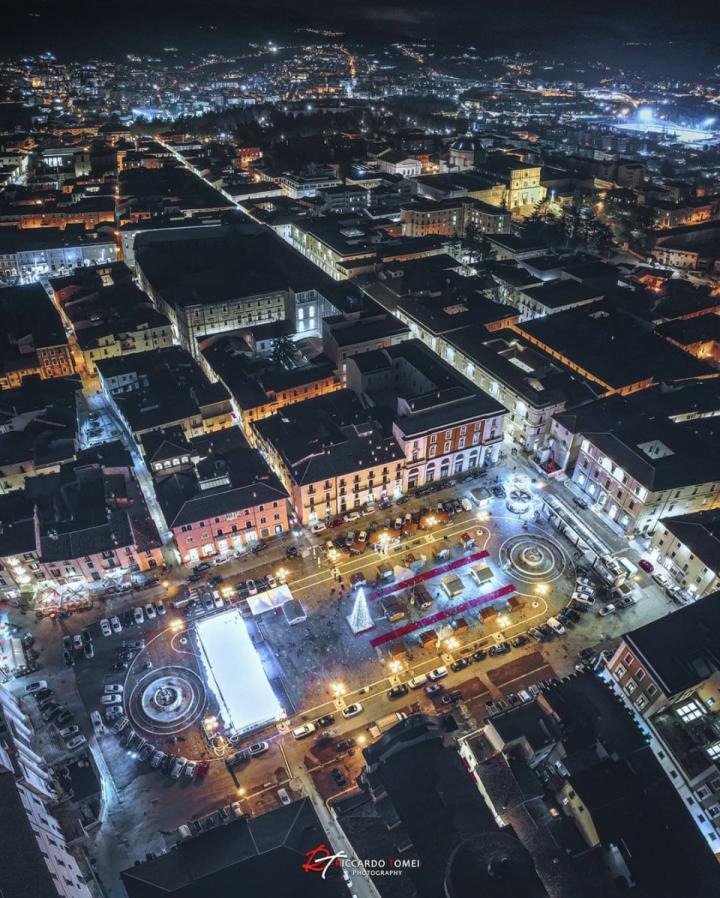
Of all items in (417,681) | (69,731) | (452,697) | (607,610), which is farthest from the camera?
(607,610)

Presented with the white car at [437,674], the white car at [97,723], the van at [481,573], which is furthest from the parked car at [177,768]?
the van at [481,573]

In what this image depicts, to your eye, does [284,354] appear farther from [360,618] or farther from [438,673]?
[438,673]

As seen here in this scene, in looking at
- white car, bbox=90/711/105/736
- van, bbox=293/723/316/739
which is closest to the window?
van, bbox=293/723/316/739

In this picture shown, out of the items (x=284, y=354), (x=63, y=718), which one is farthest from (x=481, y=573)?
(x=284, y=354)

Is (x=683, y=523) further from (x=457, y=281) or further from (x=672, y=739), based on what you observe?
(x=457, y=281)

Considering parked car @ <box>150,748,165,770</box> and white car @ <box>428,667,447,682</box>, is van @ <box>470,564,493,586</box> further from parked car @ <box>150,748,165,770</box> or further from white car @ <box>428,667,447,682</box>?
parked car @ <box>150,748,165,770</box>
